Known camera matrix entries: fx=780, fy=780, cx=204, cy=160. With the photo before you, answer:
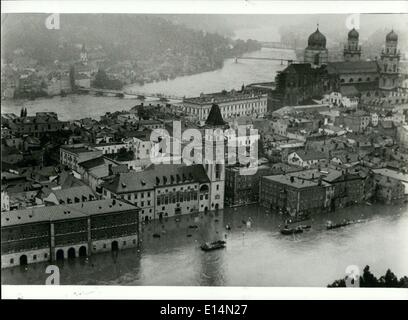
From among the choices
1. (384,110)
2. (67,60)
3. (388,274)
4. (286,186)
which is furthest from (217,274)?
(384,110)

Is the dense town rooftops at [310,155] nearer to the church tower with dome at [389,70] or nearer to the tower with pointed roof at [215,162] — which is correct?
the tower with pointed roof at [215,162]

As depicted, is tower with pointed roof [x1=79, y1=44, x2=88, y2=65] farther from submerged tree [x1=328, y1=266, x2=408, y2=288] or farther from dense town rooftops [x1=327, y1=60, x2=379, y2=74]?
dense town rooftops [x1=327, y1=60, x2=379, y2=74]

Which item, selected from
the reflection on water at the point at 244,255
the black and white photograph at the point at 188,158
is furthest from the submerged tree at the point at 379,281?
the reflection on water at the point at 244,255

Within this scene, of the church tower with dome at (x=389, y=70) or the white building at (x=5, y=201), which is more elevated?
the church tower with dome at (x=389, y=70)

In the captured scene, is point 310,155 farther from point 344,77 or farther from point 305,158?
point 344,77

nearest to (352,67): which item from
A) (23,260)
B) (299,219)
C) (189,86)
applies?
(189,86)
